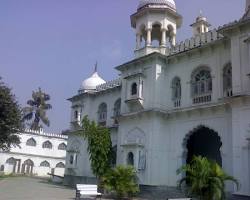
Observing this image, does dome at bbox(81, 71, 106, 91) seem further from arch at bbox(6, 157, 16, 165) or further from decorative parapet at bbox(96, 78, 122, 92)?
arch at bbox(6, 157, 16, 165)

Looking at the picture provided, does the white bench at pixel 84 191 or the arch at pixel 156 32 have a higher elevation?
A: the arch at pixel 156 32

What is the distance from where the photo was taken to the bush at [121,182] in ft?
51.3

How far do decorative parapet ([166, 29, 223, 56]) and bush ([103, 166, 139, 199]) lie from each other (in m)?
7.33

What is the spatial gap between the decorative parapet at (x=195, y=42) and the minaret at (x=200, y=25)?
191 inches

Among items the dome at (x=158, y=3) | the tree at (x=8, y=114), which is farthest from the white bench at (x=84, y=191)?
the dome at (x=158, y=3)

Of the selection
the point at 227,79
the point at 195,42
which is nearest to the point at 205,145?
the point at 227,79

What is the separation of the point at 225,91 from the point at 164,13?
288 inches

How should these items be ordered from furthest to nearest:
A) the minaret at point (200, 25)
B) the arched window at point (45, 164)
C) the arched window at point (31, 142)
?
the arched window at point (45, 164) < the arched window at point (31, 142) < the minaret at point (200, 25)

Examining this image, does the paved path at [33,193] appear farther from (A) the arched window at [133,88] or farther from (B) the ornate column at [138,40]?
(B) the ornate column at [138,40]

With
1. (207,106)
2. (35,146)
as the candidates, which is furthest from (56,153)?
(207,106)

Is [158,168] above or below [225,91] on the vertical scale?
below

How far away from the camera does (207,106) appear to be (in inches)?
647

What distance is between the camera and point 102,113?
84.3 ft

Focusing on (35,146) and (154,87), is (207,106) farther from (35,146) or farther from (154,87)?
(35,146)
